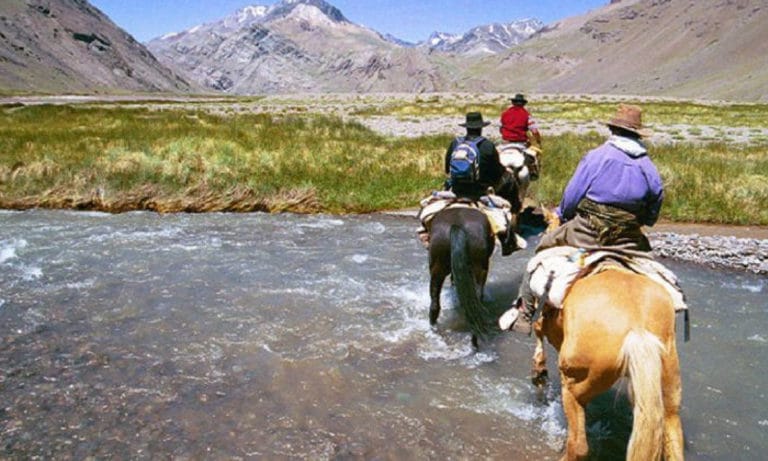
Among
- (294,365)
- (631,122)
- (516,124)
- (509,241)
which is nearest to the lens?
(631,122)

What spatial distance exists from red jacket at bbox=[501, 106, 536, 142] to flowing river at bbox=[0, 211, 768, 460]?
2797 millimetres

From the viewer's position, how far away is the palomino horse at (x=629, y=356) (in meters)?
3.88

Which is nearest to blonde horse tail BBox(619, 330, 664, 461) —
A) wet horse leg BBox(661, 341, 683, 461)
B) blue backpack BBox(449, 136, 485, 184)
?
wet horse leg BBox(661, 341, 683, 461)

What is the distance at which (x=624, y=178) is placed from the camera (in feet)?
17.1

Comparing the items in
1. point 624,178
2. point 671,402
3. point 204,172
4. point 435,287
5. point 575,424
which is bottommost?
point 575,424

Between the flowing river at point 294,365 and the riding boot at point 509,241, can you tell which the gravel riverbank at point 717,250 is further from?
the riding boot at point 509,241

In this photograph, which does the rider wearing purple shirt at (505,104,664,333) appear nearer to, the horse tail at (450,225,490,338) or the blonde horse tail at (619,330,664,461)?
the blonde horse tail at (619,330,664,461)

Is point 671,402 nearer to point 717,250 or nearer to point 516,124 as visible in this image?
point 717,250

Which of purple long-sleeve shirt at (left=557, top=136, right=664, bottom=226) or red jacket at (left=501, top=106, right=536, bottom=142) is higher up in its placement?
red jacket at (left=501, top=106, right=536, bottom=142)

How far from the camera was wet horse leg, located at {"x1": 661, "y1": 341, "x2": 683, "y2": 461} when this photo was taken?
162 inches

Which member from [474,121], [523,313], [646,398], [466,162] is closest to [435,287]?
[466,162]

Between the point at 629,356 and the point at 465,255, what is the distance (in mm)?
3343

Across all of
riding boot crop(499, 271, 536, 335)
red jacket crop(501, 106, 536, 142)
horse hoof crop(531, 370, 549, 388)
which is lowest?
horse hoof crop(531, 370, 549, 388)

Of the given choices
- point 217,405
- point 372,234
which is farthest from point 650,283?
point 372,234
